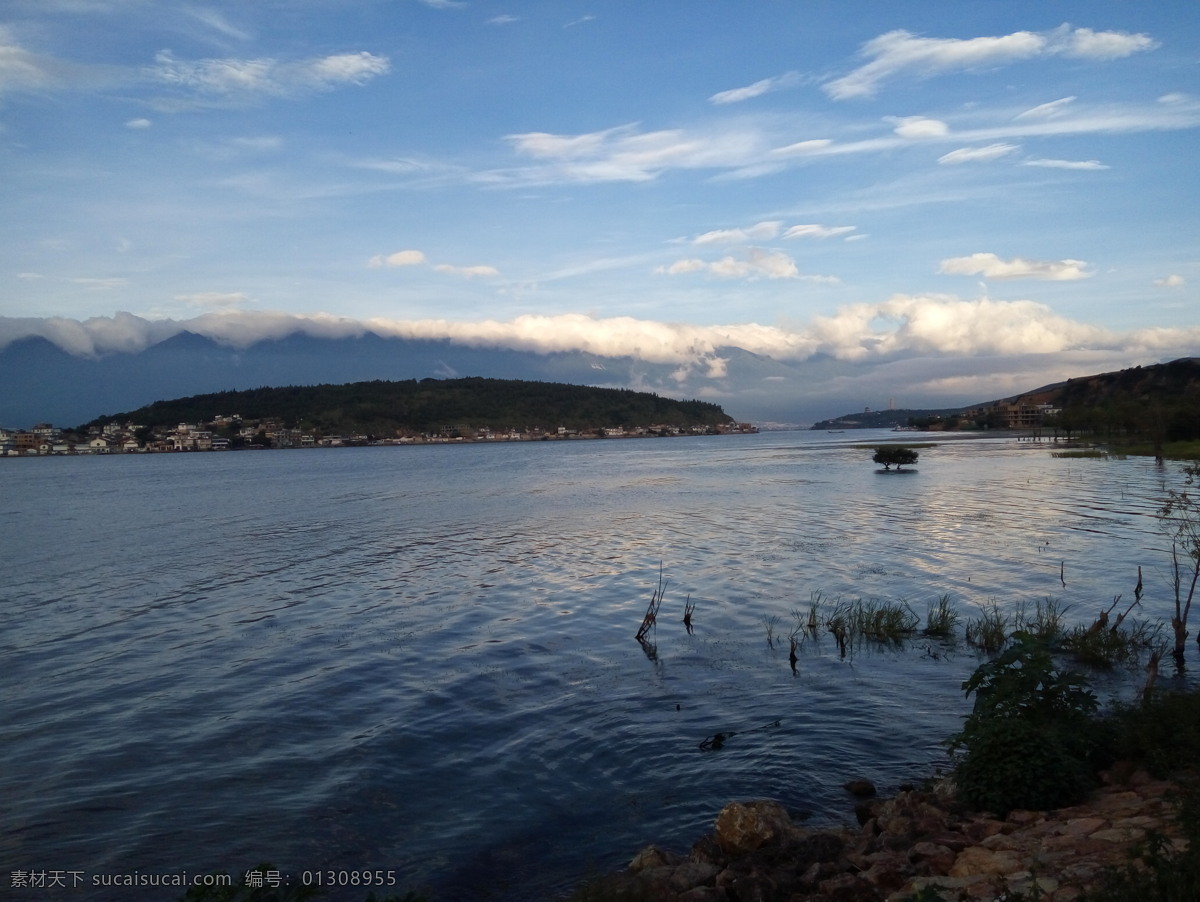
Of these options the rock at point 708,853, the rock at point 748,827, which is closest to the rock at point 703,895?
the rock at point 708,853

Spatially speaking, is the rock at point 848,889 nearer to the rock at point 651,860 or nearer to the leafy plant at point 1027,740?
the rock at point 651,860

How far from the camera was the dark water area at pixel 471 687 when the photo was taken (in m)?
11.1

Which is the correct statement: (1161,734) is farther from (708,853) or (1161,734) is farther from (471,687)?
(471,687)

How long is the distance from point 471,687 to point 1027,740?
10673 millimetres

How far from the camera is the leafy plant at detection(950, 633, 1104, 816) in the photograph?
9.66 metres

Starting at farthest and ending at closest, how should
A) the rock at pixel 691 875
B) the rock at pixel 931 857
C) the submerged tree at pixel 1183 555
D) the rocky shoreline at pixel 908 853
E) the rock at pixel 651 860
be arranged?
the submerged tree at pixel 1183 555
the rock at pixel 651 860
the rock at pixel 691 875
the rock at pixel 931 857
the rocky shoreline at pixel 908 853

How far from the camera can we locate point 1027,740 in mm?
9984

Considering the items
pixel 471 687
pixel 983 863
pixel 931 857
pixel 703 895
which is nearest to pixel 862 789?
pixel 931 857

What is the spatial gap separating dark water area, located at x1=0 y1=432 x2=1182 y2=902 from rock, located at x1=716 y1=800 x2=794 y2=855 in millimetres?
1056

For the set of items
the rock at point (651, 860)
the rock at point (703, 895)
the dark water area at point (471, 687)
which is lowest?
the dark water area at point (471, 687)

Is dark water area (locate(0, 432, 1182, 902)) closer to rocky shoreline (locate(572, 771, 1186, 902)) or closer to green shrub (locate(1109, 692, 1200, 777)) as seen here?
rocky shoreline (locate(572, 771, 1186, 902))

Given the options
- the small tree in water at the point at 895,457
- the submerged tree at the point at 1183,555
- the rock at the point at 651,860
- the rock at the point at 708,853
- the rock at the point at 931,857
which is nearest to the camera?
the rock at the point at 931,857

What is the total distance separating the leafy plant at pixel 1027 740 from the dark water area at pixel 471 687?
2.19m

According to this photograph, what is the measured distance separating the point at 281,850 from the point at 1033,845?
8.70m
